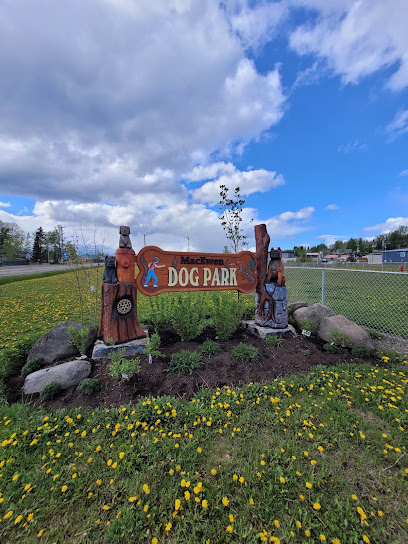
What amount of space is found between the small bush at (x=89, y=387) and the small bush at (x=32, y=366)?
3.32ft

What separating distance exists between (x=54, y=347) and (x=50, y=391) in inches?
40.3

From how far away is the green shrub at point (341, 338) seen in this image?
4.00 metres

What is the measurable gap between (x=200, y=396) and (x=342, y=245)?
3919 inches

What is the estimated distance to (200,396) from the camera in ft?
8.79

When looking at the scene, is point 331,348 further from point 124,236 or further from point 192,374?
point 124,236

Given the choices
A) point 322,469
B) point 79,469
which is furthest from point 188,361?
point 322,469

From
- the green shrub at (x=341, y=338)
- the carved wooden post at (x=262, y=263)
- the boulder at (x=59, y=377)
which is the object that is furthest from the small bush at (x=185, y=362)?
the green shrub at (x=341, y=338)

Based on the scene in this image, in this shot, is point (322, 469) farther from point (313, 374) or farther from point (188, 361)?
point (188, 361)

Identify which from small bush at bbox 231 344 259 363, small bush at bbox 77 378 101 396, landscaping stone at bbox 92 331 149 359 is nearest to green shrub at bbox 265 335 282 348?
small bush at bbox 231 344 259 363

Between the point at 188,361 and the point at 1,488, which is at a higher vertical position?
the point at 188,361

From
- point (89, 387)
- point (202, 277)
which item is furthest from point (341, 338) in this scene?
point (89, 387)

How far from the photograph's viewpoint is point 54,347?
11.7 ft

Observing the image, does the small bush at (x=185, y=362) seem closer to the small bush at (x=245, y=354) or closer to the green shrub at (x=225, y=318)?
the small bush at (x=245, y=354)

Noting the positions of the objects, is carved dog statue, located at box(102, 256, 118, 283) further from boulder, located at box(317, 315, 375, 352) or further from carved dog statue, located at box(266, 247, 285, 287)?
boulder, located at box(317, 315, 375, 352)
